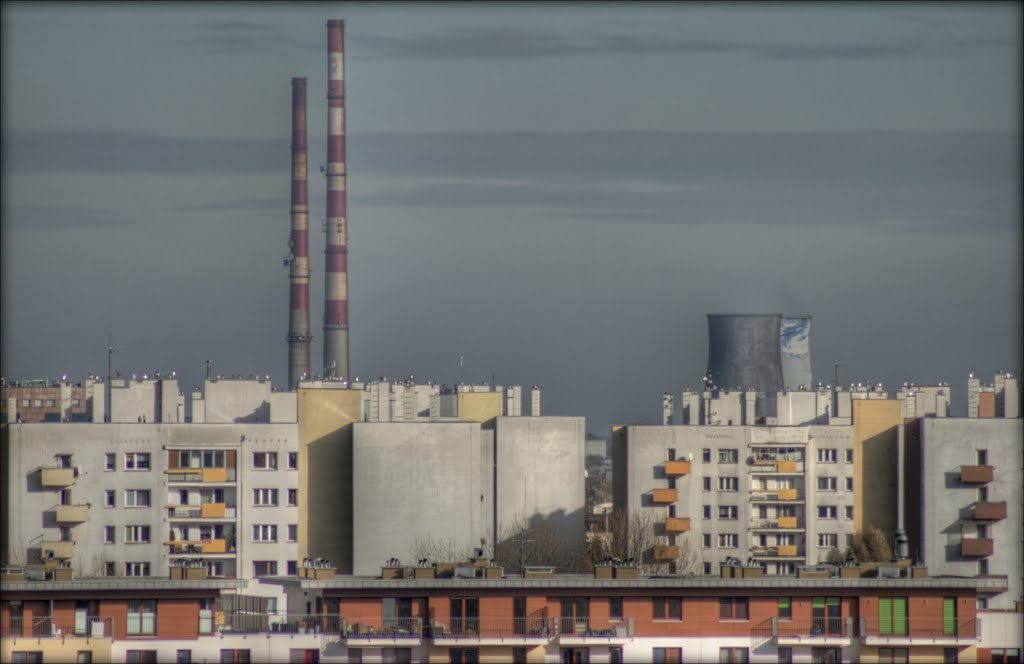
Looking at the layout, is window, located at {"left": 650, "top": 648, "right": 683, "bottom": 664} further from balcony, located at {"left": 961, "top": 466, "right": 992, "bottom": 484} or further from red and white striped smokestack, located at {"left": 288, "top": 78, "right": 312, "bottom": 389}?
red and white striped smokestack, located at {"left": 288, "top": 78, "right": 312, "bottom": 389}

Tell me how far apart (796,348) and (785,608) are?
46499 millimetres

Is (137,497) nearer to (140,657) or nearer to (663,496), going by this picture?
(663,496)

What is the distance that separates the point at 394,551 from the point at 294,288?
3306cm

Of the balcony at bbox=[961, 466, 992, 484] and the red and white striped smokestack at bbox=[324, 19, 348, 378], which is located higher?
the red and white striped smokestack at bbox=[324, 19, 348, 378]

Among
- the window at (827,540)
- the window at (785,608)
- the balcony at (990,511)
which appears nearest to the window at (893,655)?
the window at (785,608)

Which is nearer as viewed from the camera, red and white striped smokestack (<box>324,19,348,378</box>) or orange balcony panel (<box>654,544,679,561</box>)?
orange balcony panel (<box>654,544,679,561</box>)

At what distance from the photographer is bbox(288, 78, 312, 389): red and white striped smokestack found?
75.9 m

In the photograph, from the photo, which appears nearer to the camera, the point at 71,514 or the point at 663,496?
the point at 71,514

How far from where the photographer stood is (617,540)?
4794cm

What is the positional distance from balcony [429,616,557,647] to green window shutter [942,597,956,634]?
4.81 metres

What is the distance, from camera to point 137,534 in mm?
44750

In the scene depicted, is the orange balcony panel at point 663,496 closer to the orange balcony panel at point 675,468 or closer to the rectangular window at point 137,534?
the orange balcony panel at point 675,468

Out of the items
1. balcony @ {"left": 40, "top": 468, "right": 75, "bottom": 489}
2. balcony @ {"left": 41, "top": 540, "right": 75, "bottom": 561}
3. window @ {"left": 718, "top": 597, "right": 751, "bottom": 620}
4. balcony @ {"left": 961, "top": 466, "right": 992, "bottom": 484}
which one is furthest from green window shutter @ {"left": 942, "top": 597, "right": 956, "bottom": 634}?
balcony @ {"left": 40, "top": 468, "right": 75, "bottom": 489}

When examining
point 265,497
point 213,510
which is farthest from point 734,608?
point 213,510
